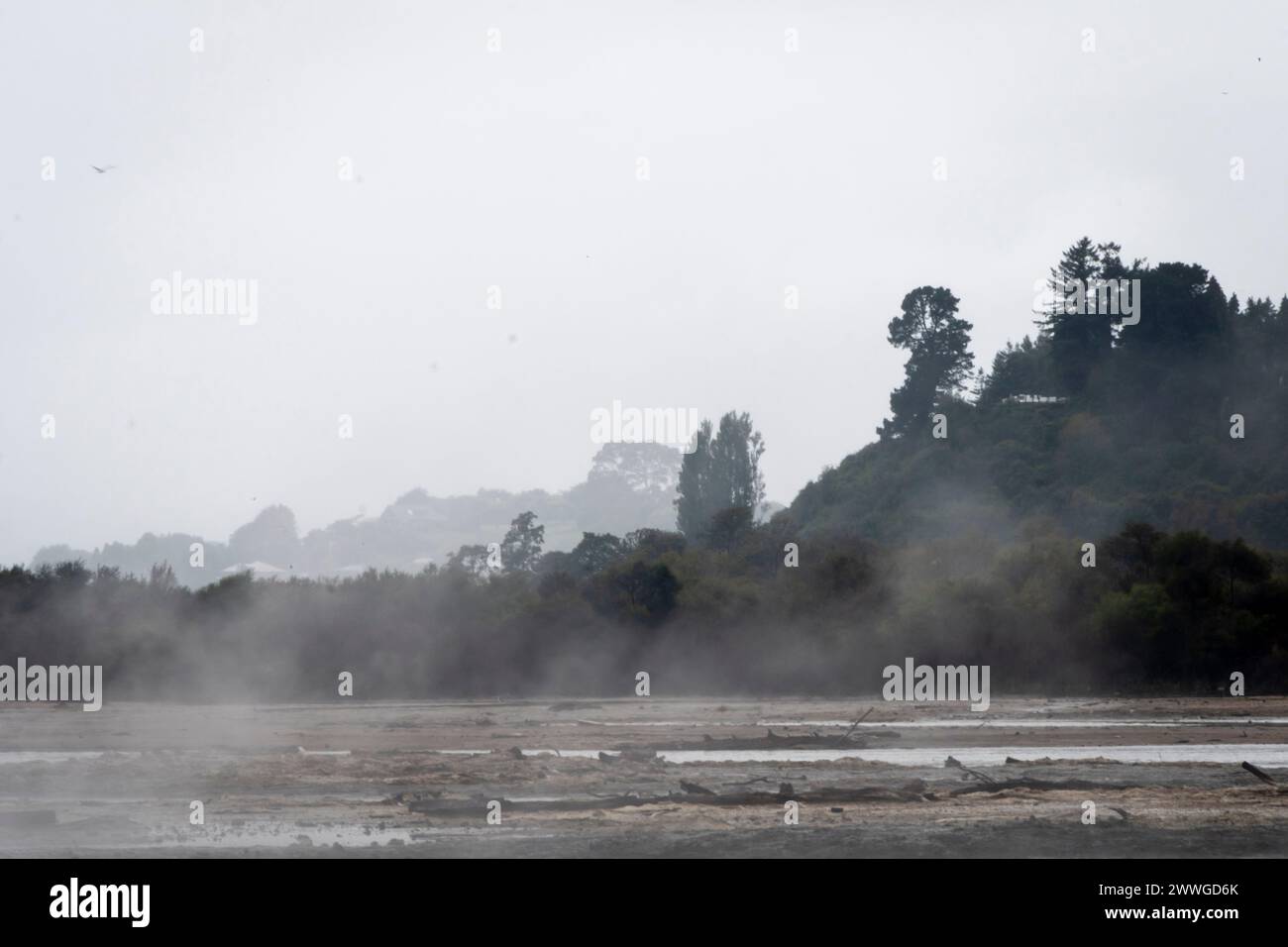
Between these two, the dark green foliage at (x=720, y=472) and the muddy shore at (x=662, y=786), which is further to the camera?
the dark green foliage at (x=720, y=472)

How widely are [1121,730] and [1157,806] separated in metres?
11.9

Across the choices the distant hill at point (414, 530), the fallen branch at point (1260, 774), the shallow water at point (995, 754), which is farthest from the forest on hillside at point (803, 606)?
the fallen branch at point (1260, 774)

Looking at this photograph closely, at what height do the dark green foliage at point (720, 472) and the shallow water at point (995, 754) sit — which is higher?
the dark green foliage at point (720, 472)

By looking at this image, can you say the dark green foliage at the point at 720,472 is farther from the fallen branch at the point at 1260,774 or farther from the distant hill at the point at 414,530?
the fallen branch at the point at 1260,774

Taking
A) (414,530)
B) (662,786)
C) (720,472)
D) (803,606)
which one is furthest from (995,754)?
(414,530)

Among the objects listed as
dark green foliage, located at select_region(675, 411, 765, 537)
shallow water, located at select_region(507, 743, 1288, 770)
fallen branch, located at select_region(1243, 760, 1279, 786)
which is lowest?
shallow water, located at select_region(507, 743, 1288, 770)

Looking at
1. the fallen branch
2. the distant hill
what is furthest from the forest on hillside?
the fallen branch

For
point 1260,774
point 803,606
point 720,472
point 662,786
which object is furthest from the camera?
point 720,472

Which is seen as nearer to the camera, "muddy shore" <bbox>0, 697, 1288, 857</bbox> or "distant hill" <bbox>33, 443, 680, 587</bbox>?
"muddy shore" <bbox>0, 697, 1288, 857</bbox>

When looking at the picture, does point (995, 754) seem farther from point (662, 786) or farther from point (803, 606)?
point (803, 606)

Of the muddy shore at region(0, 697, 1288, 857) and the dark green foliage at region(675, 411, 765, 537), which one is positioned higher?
the dark green foliage at region(675, 411, 765, 537)

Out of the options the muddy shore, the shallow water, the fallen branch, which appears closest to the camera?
the muddy shore

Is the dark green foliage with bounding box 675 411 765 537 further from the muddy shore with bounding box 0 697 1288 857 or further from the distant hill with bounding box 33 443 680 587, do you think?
the muddy shore with bounding box 0 697 1288 857

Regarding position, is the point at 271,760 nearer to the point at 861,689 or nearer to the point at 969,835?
the point at 969,835
